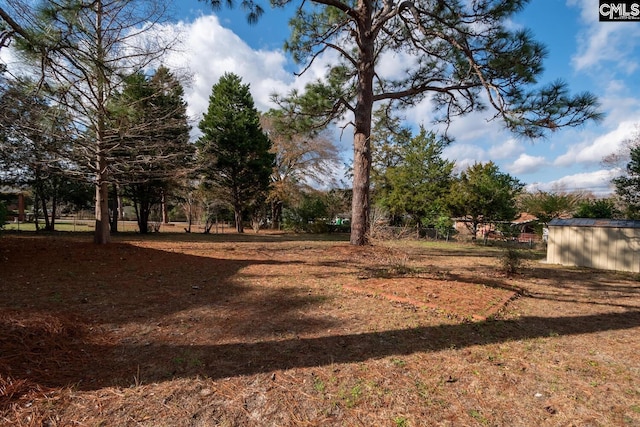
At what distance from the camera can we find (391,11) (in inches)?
291

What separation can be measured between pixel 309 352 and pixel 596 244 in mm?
8649

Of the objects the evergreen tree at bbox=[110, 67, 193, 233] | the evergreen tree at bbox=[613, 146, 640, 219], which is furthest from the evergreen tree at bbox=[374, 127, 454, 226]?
the evergreen tree at bbox=[110, 67, 193, 233]

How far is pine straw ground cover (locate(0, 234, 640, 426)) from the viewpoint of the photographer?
1.74 metres

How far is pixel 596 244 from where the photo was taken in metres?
7.58

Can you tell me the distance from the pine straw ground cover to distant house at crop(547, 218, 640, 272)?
3374 millimetres

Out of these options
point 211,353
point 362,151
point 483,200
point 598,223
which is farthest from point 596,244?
point 211,353

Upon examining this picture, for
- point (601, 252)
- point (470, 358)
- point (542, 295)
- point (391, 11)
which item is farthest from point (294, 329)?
point (601, 252)

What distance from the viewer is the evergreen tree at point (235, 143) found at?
18.1m

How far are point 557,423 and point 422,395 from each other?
2.33ft

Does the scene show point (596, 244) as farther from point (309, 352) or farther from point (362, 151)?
point (309, 352)

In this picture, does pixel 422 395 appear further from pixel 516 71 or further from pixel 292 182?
pixel 292 182

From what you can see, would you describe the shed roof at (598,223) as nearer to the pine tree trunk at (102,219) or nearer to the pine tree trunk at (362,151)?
the pine tree trunk at (362,151)

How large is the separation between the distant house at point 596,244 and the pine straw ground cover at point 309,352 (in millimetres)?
3374

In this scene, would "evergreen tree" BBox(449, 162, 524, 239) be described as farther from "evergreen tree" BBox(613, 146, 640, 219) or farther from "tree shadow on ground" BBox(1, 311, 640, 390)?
"tree shadow on ground" BBox(1, 311, 640, 390)
